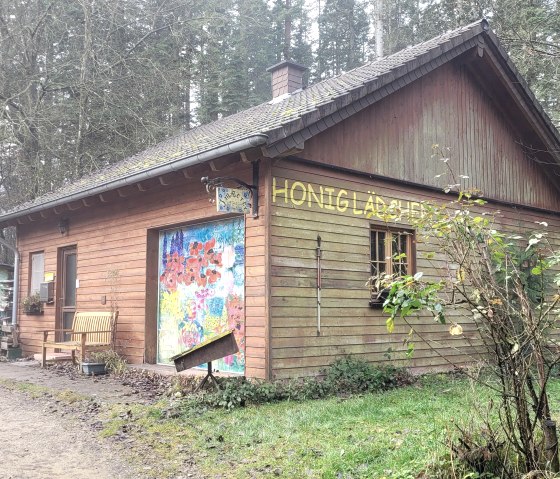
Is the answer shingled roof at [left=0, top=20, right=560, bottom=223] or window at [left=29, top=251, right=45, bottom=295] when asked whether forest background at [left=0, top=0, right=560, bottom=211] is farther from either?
window at [left=29, top=251, right=45, bottom=295]

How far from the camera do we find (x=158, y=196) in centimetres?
950

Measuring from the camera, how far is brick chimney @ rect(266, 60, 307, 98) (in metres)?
13.0

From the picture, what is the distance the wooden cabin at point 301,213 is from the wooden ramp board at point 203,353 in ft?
2.15

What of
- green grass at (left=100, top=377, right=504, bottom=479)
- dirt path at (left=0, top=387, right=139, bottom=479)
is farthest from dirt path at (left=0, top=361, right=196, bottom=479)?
green grass at (left=100, top=377, right=504, bottom=479)

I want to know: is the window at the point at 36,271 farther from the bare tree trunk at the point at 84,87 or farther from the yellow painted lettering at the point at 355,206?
the yellow painted lettering at the point at 355,206

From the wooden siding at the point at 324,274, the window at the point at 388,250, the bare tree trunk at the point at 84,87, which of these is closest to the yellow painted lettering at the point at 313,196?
the wooden siding at the point at 324,274

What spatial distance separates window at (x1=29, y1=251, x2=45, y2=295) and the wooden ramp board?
728 centimetres

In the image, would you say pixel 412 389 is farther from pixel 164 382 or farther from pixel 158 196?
pixel 158 196

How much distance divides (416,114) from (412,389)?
187 inches

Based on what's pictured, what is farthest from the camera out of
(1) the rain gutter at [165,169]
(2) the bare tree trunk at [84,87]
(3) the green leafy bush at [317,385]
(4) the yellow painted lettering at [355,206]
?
(2) the bare tree trunk at [84,87]

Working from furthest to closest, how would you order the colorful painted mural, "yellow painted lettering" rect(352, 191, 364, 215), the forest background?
the forest background, "yellow painted lettering" rect(352, 191, 364, 215), the colorful painted mural

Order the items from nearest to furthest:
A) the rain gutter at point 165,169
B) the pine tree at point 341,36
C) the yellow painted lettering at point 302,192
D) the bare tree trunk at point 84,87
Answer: the rain gutter at point 165,169
the yellow painted lettering at point 302,192
the bare tree trunk at point 84,87
the pine tree at point 341,36

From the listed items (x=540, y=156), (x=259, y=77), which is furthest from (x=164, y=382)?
(x=259, y=77)

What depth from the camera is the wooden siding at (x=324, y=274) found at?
754cm
